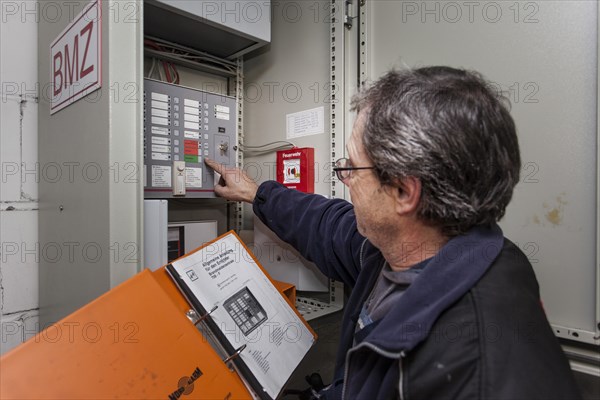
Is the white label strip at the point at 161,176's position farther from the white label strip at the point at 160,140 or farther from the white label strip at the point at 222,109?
the white label strip at the point at 222,109

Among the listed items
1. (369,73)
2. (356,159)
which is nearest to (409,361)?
(356,159)

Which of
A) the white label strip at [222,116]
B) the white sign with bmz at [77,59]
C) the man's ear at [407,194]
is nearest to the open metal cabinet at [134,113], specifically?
the white sign with bmz at [77,59]

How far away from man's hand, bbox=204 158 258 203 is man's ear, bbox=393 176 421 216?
24.4 inches

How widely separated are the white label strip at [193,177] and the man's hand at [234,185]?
0.05m

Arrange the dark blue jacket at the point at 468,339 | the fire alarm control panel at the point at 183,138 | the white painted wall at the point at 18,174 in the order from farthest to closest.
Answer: the white painted wall at the point at 18,174 → the fire alarm control panel at the point at 183,138 → the dark blue jacket at the point at 468,339

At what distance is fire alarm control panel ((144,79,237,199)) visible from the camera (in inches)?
43.9

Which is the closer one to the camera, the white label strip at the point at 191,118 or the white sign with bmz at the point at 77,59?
the white sign with bmz at the point at 77,59

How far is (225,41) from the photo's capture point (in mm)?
1335

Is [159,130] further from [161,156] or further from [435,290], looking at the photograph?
[435,290]

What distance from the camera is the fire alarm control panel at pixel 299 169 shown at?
1.24 meters

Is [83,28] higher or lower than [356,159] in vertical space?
higher

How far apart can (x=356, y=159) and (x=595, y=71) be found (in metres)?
0.56

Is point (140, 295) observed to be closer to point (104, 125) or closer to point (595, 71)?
point (104, 125)

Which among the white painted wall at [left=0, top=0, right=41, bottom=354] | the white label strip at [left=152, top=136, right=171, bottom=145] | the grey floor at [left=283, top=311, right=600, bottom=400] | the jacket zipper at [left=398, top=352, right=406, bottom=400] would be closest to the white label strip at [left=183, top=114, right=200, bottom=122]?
the white label strip at [left=152, top=136, right=171, bottom=145]
